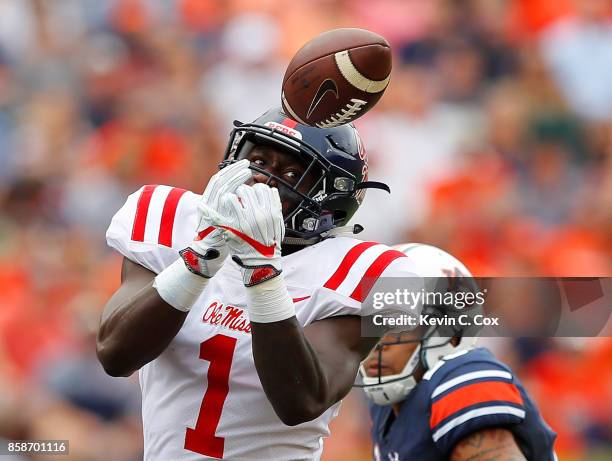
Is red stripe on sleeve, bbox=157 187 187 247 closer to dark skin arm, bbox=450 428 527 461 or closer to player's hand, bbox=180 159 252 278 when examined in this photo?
player's hand, bbox=180 159 252 278

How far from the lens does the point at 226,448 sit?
8.71 ft

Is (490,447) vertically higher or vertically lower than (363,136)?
lower

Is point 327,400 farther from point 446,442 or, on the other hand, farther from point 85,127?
point 85,127

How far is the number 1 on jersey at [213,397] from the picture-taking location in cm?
264

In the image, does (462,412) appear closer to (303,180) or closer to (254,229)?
(303,180)

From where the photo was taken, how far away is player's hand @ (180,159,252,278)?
7.76 ft

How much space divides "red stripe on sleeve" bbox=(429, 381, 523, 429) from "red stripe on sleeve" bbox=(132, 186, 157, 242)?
1.07m

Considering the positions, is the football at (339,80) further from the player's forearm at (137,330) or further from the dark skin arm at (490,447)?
the dark skin arm at (490,447)

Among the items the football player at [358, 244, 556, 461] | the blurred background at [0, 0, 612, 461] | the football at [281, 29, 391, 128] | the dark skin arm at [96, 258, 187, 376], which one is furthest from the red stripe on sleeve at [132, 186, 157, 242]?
the blurred background at [0, 0, 612, 461]

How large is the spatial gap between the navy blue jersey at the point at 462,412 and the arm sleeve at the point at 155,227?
0.98 m

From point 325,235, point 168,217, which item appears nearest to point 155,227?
point 168,217

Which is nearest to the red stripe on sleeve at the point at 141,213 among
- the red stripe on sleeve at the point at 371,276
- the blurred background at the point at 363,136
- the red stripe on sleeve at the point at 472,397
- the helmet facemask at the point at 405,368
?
the red stripe on sleeve at the point at 371,276

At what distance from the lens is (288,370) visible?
7.80 feet

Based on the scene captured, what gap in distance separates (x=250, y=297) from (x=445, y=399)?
41.3 inches
